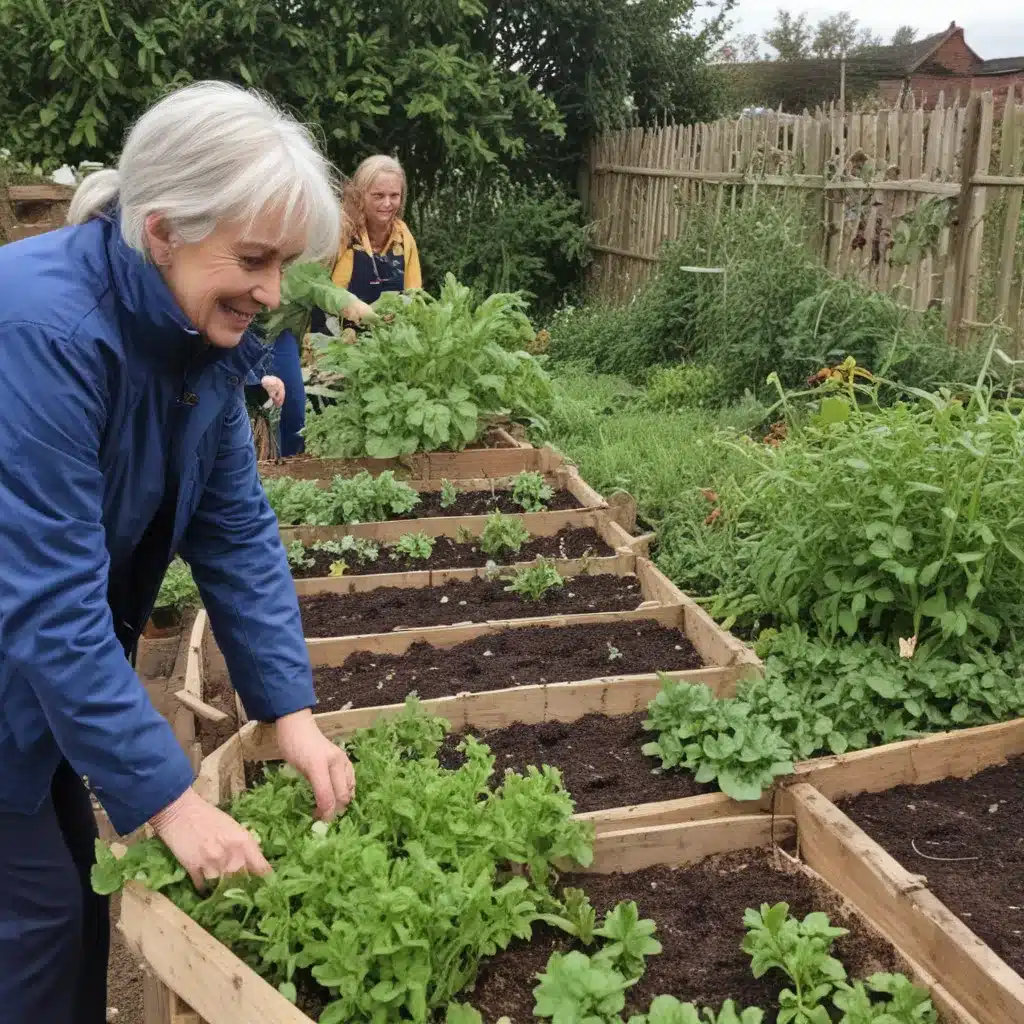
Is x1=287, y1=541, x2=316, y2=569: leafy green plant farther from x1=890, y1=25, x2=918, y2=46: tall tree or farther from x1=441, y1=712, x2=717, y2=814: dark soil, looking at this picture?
x1=890, y1=25, x2=918, y2=46: tall tree

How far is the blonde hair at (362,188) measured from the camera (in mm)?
6012

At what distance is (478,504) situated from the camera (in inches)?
197

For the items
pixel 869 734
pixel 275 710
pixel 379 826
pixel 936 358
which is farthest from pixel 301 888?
pixel 936 358

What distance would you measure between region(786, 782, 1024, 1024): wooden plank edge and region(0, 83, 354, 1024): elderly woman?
1241 mm

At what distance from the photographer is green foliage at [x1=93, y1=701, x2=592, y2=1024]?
5.88 ft

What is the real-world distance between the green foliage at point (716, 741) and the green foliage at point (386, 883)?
568 millimetres

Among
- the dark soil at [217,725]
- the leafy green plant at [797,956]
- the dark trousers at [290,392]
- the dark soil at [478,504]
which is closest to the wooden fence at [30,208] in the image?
the dark trousers at [290,392]

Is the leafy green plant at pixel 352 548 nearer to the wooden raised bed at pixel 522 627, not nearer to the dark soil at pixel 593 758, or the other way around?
the wooden raised bed at pixel 522 627

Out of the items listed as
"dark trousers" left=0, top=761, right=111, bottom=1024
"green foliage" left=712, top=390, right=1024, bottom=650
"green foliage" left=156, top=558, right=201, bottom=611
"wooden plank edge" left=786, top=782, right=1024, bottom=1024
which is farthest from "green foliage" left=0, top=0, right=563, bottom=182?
"wooden plank edge" left=786, top=782, right=1024, bottom=1024

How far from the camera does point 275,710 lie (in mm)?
2164

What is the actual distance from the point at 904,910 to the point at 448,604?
2.19 m

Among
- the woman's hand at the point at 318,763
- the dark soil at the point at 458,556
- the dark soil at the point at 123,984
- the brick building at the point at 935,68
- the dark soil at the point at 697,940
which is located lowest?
the dark soil at the point at 123,984

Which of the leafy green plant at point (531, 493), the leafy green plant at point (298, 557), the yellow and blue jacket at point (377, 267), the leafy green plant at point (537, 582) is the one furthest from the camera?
the yellow and blue jacket at point (377, 267)

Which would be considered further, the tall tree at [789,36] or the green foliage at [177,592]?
the tall tree at [789,36]
